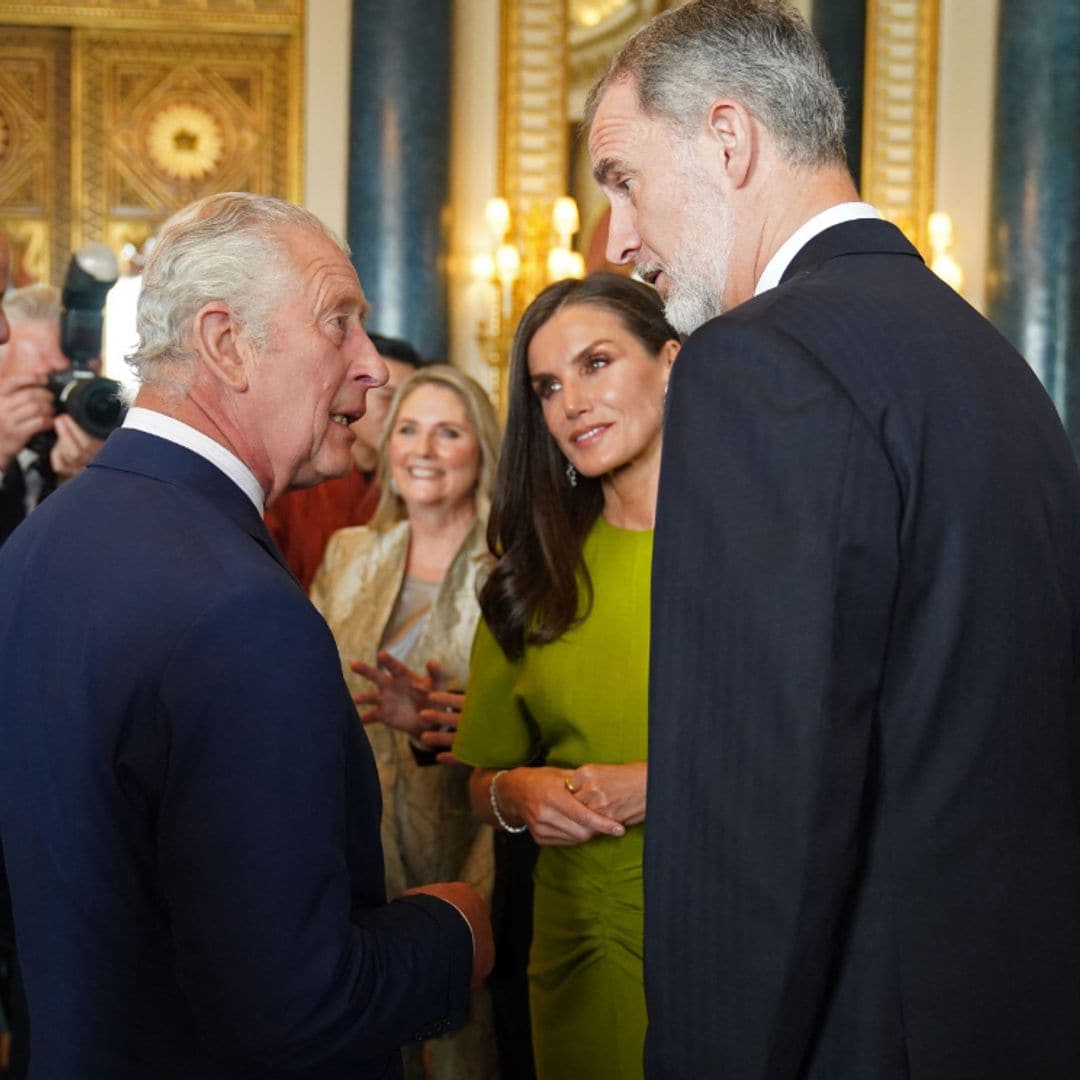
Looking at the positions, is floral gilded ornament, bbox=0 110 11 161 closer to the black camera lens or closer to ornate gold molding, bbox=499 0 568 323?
ornate gold molding, bbox=499 0 568 323

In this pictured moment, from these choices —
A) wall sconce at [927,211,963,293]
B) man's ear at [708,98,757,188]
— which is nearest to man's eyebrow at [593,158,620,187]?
man's ear at [708,98,757,188]

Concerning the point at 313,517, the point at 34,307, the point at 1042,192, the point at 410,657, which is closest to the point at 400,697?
the point at 410,657

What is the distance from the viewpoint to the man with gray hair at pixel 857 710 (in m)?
1.21

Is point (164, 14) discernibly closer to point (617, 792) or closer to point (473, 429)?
point (473, 429)

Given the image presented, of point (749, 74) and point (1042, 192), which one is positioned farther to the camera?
point (1042, 192)

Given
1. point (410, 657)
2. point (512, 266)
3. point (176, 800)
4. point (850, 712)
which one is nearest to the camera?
point (850, 712)

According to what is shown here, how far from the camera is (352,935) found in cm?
140

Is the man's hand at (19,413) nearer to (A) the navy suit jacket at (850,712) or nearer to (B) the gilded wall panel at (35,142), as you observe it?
(A) the navy suit jacket at (850,712)

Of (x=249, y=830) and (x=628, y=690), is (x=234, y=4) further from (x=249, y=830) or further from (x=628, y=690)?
(x=249, y=830)

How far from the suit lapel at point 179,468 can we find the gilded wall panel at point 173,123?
7.22 m

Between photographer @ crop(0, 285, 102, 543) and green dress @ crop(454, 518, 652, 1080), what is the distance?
2.97 feet

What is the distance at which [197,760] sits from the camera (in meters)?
1.33

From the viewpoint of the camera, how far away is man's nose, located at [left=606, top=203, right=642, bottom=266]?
63.6 inches

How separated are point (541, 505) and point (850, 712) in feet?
5.01
